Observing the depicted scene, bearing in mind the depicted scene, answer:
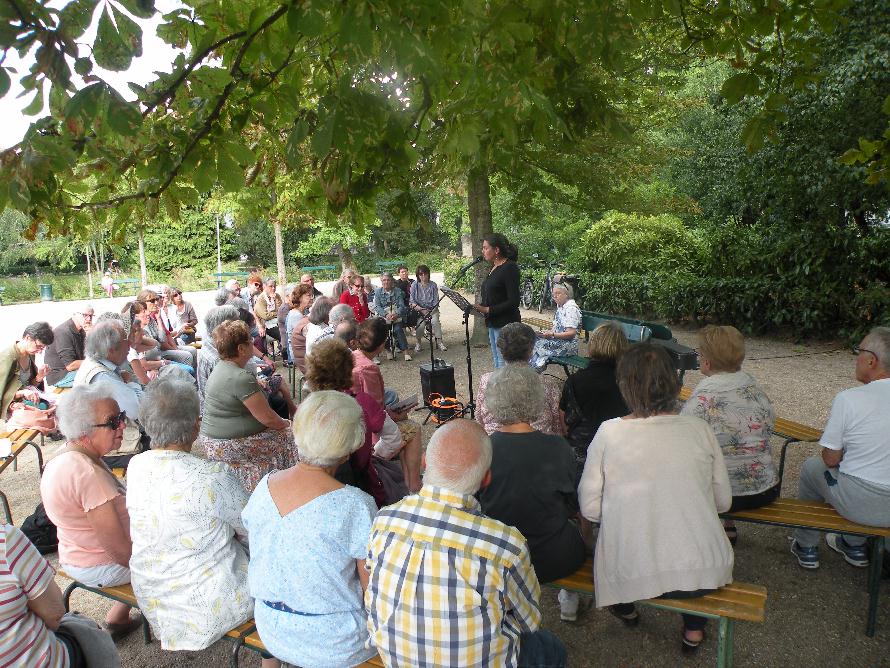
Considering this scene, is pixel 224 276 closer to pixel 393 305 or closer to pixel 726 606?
pixel 393 305

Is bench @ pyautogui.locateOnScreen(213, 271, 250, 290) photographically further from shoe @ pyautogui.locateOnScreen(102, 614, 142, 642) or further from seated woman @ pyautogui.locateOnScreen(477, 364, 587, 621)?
seated woman @ pyautogui.locateOnScreen(477, 364, 587, 621)

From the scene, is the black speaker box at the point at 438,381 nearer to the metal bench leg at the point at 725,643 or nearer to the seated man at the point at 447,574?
the metal bench leg at the point at 725,643

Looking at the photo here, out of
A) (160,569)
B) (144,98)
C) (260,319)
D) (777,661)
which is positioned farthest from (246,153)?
(260,319)

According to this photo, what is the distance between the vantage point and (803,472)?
3613 millimetres

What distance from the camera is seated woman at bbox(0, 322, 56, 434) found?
5.41 metres

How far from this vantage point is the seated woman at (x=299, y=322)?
24.0 feet

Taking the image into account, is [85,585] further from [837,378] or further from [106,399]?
→ [837,378]

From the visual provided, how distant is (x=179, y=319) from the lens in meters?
9.59

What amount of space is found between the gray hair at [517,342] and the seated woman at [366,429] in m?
0.96

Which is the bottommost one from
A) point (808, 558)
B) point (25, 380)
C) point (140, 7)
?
point (808, 558)

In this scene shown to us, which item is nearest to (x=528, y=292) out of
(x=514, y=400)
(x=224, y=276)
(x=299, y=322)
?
(x=299, y=322)

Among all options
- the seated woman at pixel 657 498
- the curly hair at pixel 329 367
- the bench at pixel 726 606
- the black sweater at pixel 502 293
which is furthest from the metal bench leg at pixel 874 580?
the black sweater at pixel 502 293

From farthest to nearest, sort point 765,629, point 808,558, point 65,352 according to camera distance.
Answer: point 65,352
point 808,558
point 765,629

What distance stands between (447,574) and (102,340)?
14.0ft
